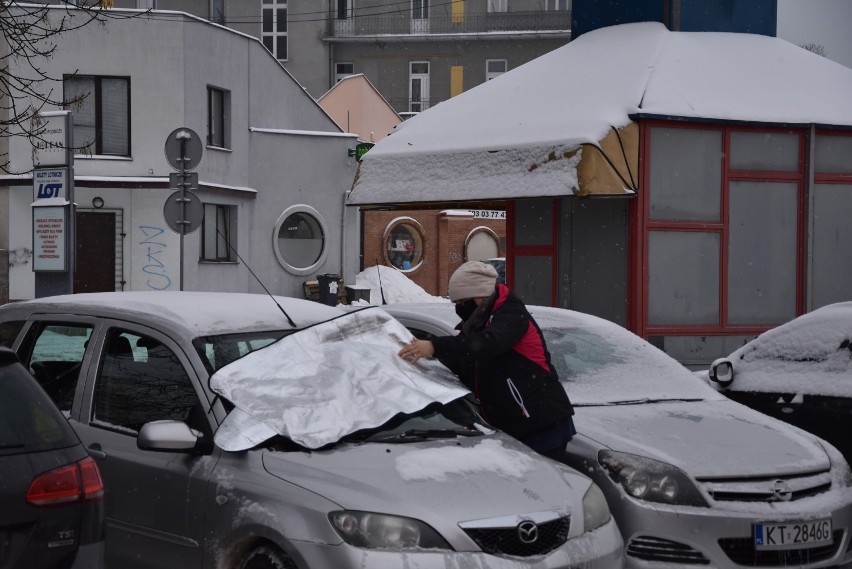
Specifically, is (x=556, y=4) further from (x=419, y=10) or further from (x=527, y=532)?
(x=527, y=532)

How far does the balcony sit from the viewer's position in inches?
2042

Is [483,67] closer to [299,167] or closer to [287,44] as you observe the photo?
[287,44]

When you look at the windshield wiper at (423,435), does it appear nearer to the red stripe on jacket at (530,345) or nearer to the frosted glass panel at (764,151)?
the red stripe on jacket at (530,345)

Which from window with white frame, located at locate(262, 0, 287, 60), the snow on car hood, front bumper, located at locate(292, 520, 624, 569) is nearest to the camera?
front bumper, located at locate(292, 520, 624, 569)

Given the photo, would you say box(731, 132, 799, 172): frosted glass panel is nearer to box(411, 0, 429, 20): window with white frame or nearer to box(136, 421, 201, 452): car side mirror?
box(136, 421, 201, 452): car side mirror

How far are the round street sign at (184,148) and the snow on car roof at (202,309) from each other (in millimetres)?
8840

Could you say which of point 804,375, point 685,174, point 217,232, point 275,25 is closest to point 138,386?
point 804,375

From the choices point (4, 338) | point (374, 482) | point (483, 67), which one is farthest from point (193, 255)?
point (483, 67)

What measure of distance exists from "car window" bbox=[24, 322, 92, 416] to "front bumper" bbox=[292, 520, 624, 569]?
189 centimetres

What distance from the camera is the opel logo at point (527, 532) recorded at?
14.5ft

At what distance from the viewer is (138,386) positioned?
17.5ft

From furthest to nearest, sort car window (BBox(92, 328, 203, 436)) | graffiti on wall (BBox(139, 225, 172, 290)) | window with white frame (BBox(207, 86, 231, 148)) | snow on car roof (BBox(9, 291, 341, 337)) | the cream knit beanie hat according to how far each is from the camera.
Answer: window with white frame (BBox(207, 86, 231, 148)) → graffiti on wall (BBox(139, 225, 172, 290)) → the cream knit beanie hat → snow on car roof (BBox(9, 291, 341, 337)) → car window (BBox(92, 328, 203, 436))

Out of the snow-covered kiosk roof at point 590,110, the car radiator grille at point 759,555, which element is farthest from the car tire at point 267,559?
the snow-covered kiosk roof at point 590,110

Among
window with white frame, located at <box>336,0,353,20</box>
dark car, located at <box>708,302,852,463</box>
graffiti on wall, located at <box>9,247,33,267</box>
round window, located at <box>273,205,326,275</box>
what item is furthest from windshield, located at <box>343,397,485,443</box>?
window with white frame, located at <box>336,0,353,20</box>
